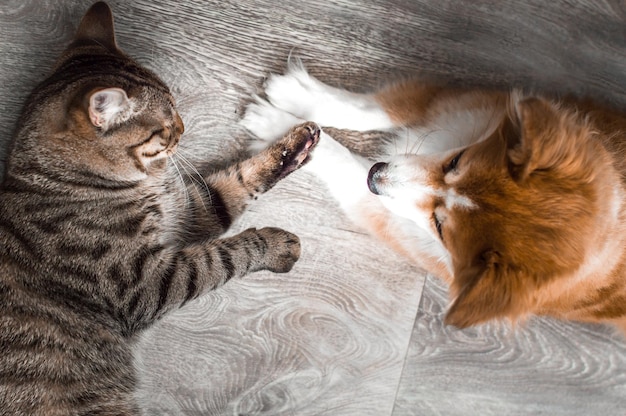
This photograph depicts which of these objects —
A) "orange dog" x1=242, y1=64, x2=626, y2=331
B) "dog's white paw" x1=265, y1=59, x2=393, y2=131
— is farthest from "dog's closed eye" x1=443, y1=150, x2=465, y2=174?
"dog's white paw" x1=265, y1=59, x2=393, y2=131

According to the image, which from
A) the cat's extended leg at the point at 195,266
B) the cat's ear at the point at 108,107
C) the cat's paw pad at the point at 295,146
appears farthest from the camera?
the cat's paw pad at the point at 295,146

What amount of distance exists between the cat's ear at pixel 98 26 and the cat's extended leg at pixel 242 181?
2.10ft

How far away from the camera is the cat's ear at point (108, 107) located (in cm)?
162

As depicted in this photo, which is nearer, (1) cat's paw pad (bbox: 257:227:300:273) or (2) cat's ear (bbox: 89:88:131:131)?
(2) cat's ear (bbox: 89:88:131:131)

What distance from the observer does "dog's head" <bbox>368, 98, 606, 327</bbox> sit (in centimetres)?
150

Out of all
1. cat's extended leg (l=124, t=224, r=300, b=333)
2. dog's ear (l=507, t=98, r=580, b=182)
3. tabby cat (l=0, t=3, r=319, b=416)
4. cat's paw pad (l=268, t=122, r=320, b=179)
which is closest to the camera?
Result: dog's ear (l=507, t=98, r=580, b=182)

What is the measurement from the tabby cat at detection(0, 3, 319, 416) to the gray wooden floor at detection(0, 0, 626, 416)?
300 millimetres

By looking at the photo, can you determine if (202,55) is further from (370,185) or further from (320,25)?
(370,185)

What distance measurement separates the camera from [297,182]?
7.38ft

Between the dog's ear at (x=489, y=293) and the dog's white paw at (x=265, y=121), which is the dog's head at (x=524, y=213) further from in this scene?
the dog's white paw at (x=265, y=121)

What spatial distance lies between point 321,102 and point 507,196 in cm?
88

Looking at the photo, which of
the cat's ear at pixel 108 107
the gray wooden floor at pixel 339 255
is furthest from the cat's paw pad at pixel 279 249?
the cat's ear at pixel 108 107

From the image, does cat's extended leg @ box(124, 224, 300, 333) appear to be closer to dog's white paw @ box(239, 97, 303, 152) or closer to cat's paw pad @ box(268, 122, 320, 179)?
cat's paw pad @ box(268, 122, 320, 179)

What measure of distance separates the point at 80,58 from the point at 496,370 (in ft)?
7.00
